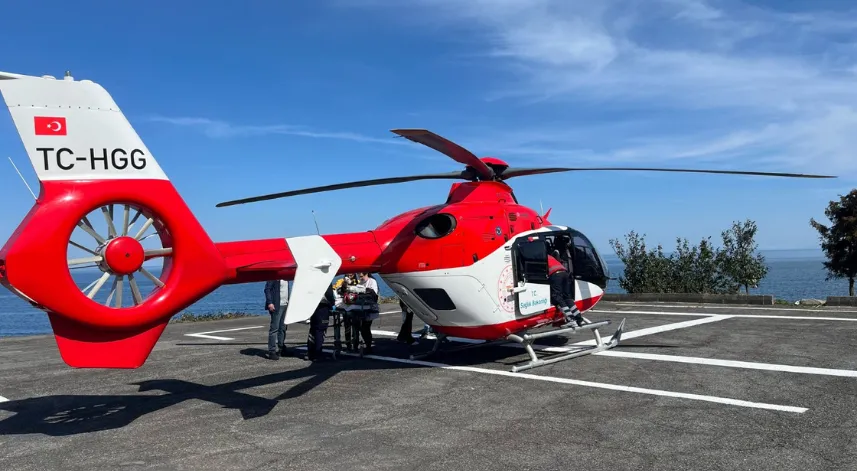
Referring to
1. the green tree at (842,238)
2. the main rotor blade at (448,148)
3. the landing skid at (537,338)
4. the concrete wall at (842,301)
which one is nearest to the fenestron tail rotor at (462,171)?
the main rotor blade at (448,148)

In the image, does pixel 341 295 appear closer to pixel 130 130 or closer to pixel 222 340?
pixel 222 340

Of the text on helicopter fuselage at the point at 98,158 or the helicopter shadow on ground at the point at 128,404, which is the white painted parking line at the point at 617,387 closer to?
the helicopter shadow on ground at the point at 128,404

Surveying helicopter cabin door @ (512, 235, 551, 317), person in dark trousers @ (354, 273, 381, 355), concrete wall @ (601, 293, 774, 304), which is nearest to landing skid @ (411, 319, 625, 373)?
helicopter cabin door @ (512, 235, 551, 317)

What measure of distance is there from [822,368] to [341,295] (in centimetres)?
858

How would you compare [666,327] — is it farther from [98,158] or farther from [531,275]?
[98,158]

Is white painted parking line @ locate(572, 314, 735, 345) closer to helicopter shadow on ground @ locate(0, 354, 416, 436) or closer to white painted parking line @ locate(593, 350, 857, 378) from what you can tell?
white painted parking line @ locate(593, 350, 857, 378)

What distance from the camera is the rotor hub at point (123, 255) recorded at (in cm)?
654

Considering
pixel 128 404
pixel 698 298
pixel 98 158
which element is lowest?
pixel 128 404

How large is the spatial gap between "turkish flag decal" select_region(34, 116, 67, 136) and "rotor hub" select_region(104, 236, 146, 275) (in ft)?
4.17

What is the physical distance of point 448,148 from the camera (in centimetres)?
898

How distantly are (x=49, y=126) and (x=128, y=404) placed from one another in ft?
13.2

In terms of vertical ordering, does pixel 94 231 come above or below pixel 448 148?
below

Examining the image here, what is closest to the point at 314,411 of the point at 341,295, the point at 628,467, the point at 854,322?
the point at 628,467

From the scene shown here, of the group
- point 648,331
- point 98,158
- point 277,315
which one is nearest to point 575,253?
point 648,331
